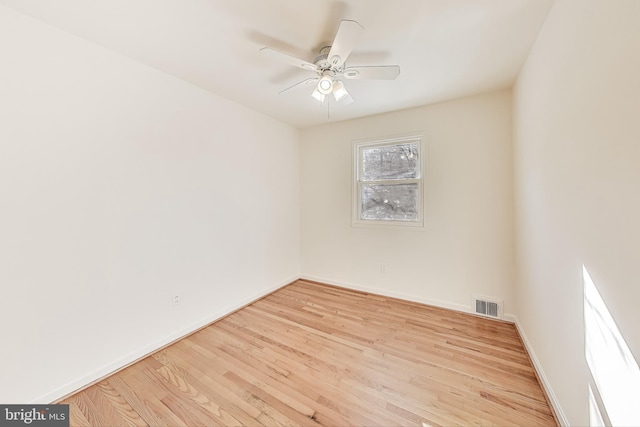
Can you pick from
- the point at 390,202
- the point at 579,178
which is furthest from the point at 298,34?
the point at 390,202

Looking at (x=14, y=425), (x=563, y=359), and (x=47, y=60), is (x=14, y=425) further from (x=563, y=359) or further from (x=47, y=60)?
(x=563, y=359)

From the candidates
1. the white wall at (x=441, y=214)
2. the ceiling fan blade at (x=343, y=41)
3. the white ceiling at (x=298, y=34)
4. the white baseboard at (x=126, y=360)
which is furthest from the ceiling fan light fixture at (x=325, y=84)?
the white baseboard at (x=126, y=360)

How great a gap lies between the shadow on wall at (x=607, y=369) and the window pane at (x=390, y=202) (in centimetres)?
205

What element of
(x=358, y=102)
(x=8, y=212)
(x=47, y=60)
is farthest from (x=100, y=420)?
(x=358, y=102)

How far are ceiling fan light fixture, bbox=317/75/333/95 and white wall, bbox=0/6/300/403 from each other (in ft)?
4.54

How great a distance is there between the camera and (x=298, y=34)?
1.66 metres

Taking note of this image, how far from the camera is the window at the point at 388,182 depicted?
310 centimetres

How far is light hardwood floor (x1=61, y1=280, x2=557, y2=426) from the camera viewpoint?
145 cm

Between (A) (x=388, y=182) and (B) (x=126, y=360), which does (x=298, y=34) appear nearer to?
(A) (x=388, y=182)

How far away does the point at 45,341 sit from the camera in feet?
5.05

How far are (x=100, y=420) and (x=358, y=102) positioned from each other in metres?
3.47

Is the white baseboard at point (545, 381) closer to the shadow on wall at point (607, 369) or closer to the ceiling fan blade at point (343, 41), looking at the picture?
the shadow on wall at point (607, 369)

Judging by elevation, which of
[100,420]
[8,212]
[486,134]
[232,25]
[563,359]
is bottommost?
[100,420]

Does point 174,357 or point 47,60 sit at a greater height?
point 47,60
